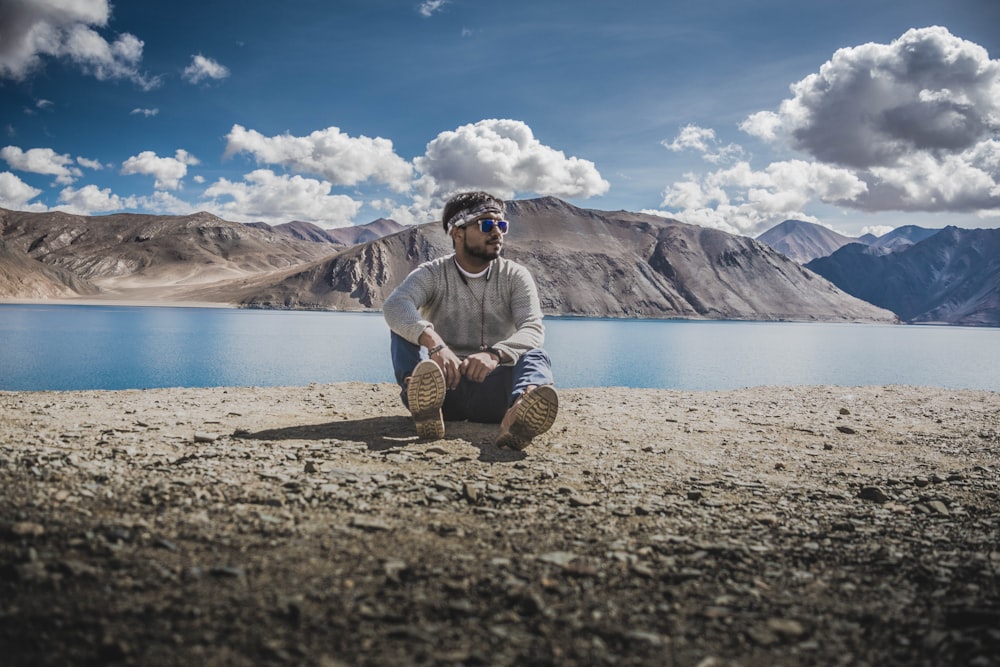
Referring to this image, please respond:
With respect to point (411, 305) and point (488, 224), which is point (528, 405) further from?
point (488, 224)

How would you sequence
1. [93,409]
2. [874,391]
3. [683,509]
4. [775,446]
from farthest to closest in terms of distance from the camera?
[874,391] → [93,409] → [775,446] → [683,509]

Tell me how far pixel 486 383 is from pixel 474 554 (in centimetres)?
340

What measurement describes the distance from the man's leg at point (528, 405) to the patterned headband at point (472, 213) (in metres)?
1.49

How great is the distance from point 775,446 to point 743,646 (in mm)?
4732

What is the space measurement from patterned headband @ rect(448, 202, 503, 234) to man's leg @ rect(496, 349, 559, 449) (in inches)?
58.6

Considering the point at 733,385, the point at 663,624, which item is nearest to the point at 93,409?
the point at 663,624

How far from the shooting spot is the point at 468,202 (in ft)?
19.5

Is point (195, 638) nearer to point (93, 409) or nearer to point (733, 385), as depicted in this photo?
point (93, 409)

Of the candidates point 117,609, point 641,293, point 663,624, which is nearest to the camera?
point 117,609

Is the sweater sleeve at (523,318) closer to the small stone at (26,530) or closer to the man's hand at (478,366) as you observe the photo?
the man's hand at (478,366)

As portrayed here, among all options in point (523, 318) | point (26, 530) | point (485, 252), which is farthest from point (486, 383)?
point (26, 530)

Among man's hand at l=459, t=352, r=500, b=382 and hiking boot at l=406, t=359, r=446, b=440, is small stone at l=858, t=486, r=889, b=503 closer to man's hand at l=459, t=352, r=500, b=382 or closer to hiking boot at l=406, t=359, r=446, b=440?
man's hand at l=459, t=352, r=500, b=382

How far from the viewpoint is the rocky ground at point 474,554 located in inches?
77.7

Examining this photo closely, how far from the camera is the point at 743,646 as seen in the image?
2045 millimetres
